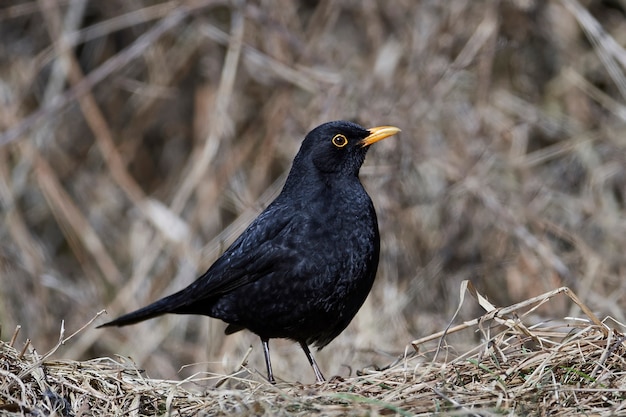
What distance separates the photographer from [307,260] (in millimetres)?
4121

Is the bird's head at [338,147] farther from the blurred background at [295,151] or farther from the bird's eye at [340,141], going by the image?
the blurred background at [295,151]

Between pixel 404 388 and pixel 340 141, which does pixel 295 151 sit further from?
pixel 404 388

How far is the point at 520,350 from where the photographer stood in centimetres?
340

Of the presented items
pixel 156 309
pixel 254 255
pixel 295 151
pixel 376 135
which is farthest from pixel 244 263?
pixel 295 151

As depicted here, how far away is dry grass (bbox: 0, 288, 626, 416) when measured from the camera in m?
2.92

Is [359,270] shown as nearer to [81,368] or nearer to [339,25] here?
[81,368]

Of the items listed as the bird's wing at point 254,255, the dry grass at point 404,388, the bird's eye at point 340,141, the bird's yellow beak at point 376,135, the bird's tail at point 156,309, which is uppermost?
the bird's eye at point 340,141

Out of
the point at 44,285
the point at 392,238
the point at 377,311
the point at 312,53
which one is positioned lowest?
the point at 377,311

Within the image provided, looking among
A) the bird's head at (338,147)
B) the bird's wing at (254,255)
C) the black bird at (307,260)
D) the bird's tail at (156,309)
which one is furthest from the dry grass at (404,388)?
the bird's head at (338,147)

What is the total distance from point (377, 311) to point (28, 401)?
3.38 m

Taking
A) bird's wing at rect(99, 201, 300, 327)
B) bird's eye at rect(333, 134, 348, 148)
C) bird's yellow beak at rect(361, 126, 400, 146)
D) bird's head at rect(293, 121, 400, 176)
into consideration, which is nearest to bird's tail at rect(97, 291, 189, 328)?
bird's wing at rect(99, 201, 300, 327)

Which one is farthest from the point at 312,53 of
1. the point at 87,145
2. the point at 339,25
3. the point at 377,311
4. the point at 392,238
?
the point at 87,145

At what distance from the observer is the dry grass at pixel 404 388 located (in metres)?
2.92

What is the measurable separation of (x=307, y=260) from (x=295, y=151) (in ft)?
9.84
